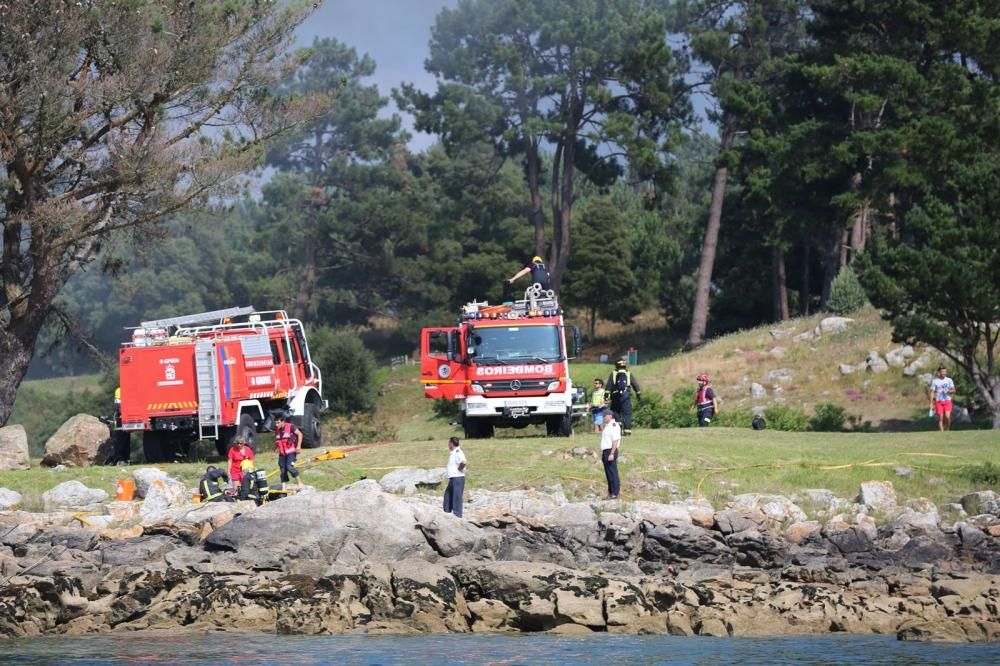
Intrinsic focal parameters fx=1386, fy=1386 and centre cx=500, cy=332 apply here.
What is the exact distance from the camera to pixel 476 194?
7412 cm

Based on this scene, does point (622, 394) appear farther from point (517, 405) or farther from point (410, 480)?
point (410, 480)

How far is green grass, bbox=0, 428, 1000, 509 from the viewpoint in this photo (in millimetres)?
25844

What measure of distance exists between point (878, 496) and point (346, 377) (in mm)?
33148

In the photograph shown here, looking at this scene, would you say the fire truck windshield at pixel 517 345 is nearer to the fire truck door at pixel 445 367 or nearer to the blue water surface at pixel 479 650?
the fire truck door at pixel 445 367

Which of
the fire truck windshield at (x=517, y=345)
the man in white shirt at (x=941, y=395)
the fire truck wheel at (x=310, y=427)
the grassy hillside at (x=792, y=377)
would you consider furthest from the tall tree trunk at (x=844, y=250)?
the fire truck wheel at (x=310, y=427)

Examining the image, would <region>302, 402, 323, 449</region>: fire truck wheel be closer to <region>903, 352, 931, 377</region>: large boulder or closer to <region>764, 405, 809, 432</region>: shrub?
<region>764, 405, 809, 432</region>: shrub

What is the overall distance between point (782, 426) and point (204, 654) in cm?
2176

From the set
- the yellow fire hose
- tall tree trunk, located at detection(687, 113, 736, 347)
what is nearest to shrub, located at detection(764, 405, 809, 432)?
the yellow fire hose

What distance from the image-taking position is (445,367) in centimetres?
3019

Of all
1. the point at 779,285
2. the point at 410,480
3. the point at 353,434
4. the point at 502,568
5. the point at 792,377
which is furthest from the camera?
the point at 779,285

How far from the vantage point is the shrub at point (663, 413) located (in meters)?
37.6

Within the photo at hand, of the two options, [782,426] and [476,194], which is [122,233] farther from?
[476,194]

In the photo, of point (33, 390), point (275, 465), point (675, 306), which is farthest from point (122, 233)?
point (33, 390)

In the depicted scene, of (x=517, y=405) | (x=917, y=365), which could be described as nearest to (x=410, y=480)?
A: (x=517, y=405)
